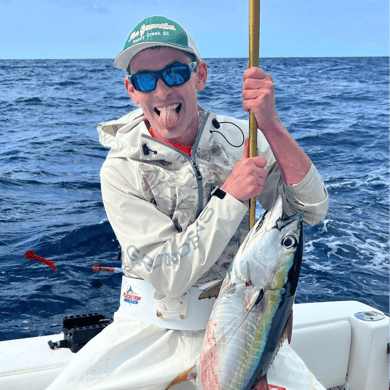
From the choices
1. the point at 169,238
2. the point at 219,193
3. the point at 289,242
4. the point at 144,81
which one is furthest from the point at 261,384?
the point at 144,81

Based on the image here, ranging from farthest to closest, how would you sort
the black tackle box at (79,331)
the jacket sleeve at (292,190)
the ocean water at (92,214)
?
the ocean water at (92,214), the black tackle box at (79,331), the jacket sleeve at (292,190)

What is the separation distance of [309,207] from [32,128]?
19788 mm

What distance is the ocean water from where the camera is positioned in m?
6.54

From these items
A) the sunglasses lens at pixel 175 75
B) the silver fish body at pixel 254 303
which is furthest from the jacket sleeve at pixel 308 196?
the sunglasses lens at pixel 175 75

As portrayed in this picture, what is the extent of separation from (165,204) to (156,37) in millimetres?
788

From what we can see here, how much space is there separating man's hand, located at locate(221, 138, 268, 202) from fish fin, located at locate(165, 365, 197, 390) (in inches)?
33.2

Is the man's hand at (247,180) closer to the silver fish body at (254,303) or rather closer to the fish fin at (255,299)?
the silver fish body at (254,303)

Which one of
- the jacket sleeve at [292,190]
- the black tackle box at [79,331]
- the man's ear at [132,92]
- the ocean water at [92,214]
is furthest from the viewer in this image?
the ocean water at [92,214]

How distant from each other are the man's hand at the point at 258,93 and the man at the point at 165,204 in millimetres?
52

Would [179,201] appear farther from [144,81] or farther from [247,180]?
[144,81]

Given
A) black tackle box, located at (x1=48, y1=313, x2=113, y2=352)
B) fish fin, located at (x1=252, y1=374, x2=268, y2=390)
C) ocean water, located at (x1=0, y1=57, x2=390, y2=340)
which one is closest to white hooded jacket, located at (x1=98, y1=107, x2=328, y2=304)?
fish fin, located at (x1=252, y1=374, x2=268, y2=390)

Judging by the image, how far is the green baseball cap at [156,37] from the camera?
7.68 ft

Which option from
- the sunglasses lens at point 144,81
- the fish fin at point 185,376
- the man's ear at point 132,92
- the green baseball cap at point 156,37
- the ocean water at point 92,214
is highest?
the green baseball cap at point 156,37

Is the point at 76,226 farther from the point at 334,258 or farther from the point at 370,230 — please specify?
the point at 370,230
